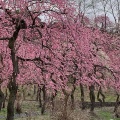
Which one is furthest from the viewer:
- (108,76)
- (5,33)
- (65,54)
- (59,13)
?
(108,76)

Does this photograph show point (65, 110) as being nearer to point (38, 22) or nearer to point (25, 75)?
point (38, 22)

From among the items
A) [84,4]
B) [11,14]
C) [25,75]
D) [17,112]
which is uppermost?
[84,4]

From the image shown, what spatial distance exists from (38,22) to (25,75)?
33.9ft

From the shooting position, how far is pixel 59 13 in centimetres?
841

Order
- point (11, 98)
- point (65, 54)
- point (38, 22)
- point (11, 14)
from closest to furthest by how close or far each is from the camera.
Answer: point (11, 14) < point (38, 22) < point (11, 98) < point (65, 54)

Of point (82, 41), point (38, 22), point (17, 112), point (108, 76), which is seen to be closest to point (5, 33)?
point (38, 22)

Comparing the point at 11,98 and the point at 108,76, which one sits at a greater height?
the point at 108,76

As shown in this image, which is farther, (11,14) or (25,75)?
(25,75)

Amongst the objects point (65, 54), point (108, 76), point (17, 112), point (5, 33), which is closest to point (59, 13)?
point (5, 33)

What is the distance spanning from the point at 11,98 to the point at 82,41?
350 centimetres

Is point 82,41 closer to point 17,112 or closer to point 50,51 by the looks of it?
point 50,51

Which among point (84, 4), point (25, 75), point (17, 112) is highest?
point (84, 4)

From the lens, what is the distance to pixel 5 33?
37.9 feet

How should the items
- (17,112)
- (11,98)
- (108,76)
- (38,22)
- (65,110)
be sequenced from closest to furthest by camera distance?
1. (38,22)
2. (11,98)
3. (65,110)
4. (17,112)
5. (108,76)
